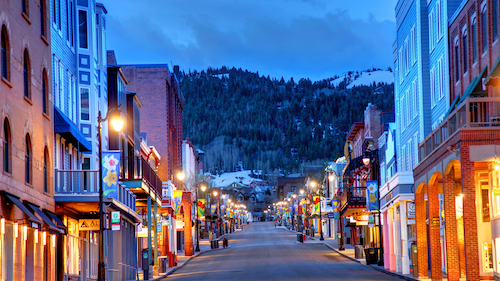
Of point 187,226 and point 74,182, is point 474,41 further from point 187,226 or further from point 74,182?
point 187,226

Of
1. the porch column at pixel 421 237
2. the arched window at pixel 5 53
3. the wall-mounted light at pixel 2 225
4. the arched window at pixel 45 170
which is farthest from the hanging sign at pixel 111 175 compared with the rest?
the porch column at pixel 421 237

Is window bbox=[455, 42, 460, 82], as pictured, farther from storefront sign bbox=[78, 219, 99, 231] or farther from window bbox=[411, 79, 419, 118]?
storefront sign bbox=[78, 219, 99, 231]

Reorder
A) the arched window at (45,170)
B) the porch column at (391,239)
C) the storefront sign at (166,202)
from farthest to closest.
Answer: the storefront sign at (166,202) < the porch column at (391,239) < the arched window at (45,170)

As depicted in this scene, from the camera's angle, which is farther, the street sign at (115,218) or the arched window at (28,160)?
the street sign at (115,218)

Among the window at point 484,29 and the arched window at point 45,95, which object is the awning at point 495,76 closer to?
the window at point 484,29

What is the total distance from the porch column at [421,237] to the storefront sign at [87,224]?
48.1 feet

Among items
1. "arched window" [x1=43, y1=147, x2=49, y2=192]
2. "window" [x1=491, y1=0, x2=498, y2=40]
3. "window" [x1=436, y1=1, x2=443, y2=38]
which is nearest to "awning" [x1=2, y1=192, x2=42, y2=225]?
"arched window" [x1=43, y1=147, x2=49, y2=192]

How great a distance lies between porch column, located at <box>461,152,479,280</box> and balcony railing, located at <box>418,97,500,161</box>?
101cm

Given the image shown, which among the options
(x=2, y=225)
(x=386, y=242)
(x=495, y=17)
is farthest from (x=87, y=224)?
(x=495, y=17)

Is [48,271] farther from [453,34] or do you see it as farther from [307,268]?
[453,34]

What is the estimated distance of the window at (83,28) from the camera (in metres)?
37.2

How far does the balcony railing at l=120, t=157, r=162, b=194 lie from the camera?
4294 cm

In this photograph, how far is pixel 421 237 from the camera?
35.9m

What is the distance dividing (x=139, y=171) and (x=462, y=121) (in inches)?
980
